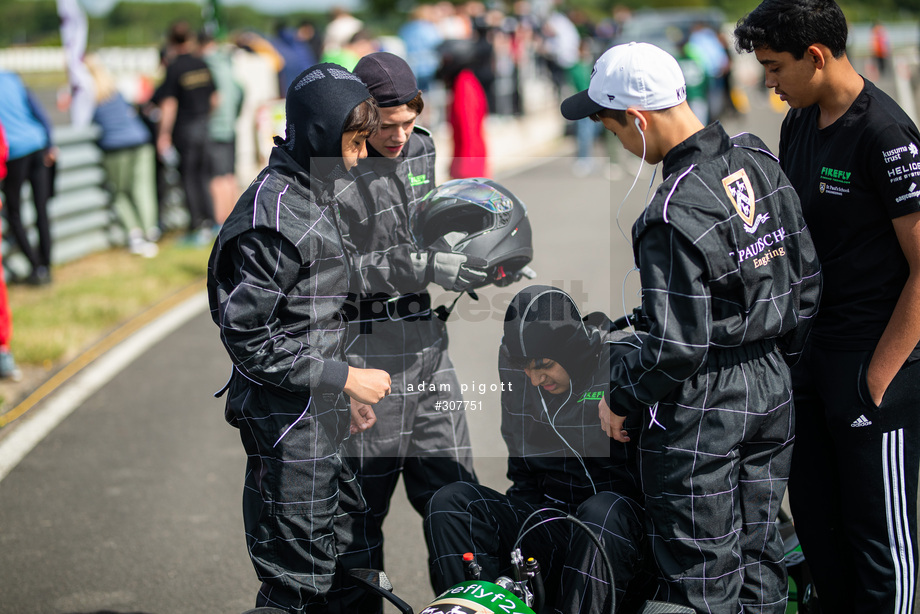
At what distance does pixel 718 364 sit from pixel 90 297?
6.66 m

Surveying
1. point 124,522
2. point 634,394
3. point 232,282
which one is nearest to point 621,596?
point 634,394

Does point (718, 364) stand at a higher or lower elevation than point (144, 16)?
lower

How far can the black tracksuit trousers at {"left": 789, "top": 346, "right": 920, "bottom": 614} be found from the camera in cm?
280

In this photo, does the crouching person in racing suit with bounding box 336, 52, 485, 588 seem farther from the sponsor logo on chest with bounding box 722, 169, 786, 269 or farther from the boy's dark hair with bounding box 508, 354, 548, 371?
the sponsor logo on chest with bounding box 722, 169, 786, 269

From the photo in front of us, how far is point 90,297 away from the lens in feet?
25.7

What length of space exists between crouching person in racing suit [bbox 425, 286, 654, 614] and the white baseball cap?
0.69 metres

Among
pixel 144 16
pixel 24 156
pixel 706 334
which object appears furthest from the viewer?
pixel 144 16

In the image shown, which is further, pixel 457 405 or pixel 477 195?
pixel 457 405

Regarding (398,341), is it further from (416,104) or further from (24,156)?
(24,156)

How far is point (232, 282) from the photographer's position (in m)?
2.65

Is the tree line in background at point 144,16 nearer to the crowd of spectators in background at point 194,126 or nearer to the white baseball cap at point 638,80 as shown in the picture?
the crowd of spectators in background at point 194,126

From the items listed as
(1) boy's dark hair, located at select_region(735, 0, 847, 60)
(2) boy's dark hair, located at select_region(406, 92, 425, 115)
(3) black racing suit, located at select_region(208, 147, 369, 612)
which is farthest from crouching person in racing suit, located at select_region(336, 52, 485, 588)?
(1) boy's dark hair, located at select_region(735, 0, 847, 60)

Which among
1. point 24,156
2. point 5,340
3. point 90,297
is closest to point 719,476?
point 5,340

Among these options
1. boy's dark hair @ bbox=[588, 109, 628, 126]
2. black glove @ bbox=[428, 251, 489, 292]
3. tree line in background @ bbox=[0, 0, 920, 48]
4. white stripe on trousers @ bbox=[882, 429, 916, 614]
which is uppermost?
tree line in background @ bbox=[0, 0, 920, 48]
